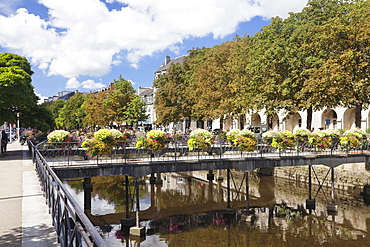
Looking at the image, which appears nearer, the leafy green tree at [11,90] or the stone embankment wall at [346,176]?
the leafy green tree at [11,90]

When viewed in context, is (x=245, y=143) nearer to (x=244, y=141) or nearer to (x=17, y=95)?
(x=244, y=141)

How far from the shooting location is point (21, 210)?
7.71 meters

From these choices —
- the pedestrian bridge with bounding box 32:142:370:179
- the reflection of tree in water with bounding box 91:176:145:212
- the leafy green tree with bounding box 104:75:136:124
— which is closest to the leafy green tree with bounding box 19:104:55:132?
the reflection of tree in water with bounding box 91:176:145:212

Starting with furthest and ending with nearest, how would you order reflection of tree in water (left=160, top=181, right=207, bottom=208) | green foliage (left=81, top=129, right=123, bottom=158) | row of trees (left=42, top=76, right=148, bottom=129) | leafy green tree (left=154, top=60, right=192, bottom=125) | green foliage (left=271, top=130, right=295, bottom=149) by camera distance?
1. row of trees (left=42, top=76, right=148, bottom=129)
2. leafy green tree (left=154, top=60, right=192, bottom=125)
3. reflection of tree in water (left=160, top=181, right=207, bottom=208)
4. green foliage (left=271, top=130, right=295, bottom=149)
5. green foliage (left=81, top=129, right=123, bottom=158)

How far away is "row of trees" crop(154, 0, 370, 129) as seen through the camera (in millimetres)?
24656

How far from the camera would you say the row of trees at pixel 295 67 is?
971 inches

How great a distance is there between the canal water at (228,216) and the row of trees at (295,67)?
7.82 m

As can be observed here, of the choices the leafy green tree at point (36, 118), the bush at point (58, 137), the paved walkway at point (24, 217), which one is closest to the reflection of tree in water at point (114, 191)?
the bush at point (58, 137)

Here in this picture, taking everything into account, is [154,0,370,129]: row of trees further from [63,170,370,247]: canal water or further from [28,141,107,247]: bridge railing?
[28,141,107,247]: bridge railing

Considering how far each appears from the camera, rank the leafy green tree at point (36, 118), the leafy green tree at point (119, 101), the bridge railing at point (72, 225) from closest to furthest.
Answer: the bridge railing at point (72, 225)
the leafy green tree at point (36, 118)
the leafy green tree at point (119, 101)

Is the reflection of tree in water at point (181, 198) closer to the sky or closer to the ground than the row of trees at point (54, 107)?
closer to the ground

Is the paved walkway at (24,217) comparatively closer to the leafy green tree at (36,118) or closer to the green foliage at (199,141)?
the green foliage at (199,141)

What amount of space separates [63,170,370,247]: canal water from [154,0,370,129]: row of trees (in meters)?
7.82

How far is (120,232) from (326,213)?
12630 mm
